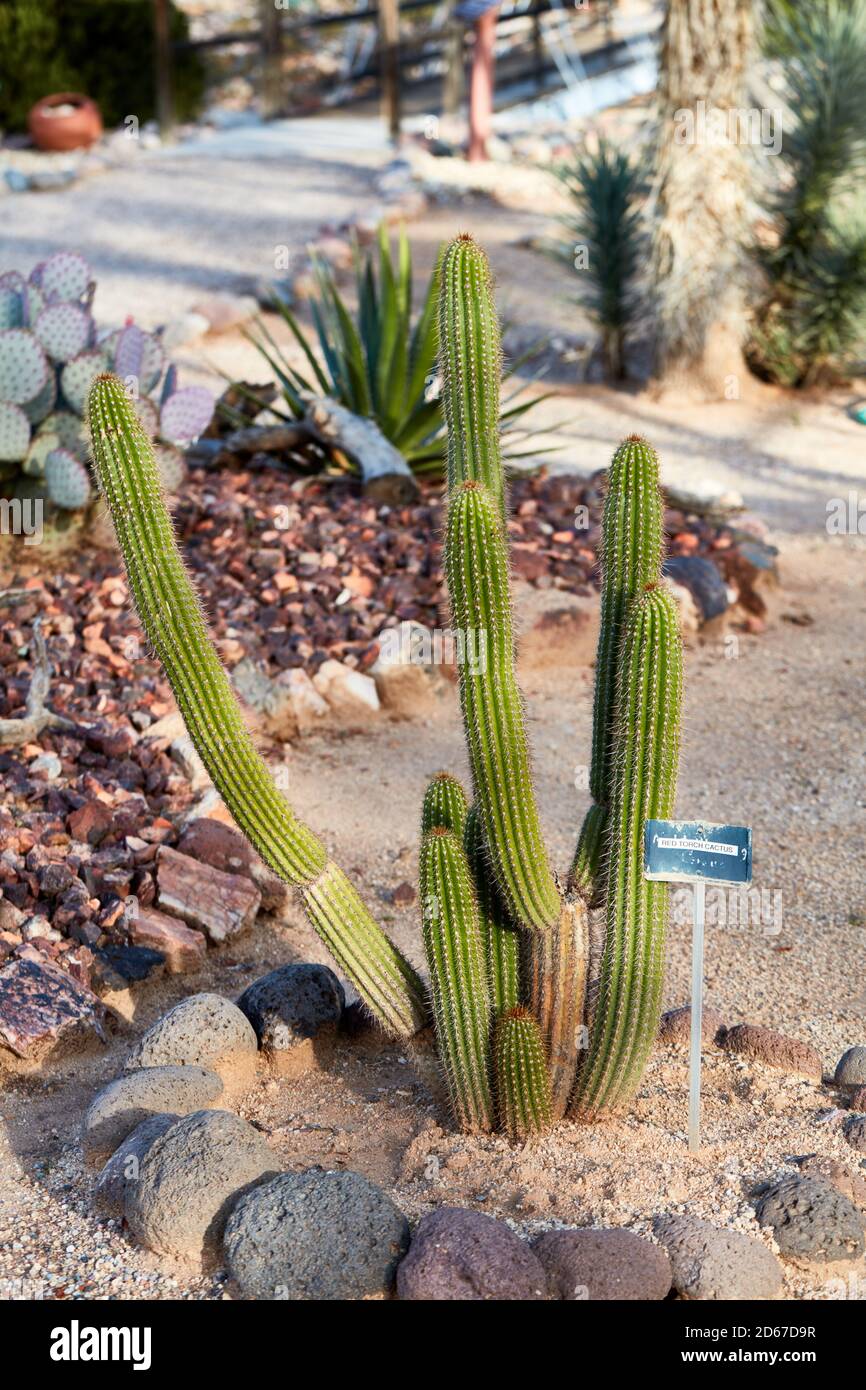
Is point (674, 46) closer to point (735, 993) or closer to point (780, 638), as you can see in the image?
point (780, 638)

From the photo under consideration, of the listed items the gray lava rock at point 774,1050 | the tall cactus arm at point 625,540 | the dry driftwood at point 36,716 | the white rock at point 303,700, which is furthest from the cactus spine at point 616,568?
the white rock at point 303,700

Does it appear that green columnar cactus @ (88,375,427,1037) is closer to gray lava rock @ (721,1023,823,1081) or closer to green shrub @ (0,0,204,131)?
gray lava rock @ (721,1023,823,1081)

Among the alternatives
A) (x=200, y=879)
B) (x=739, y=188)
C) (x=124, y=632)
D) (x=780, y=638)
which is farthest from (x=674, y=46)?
(x=200, y=879)

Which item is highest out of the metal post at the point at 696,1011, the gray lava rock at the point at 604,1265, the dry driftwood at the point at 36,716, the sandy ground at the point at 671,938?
the metal post at the point at 696,1011

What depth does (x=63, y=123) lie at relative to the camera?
15.5 m

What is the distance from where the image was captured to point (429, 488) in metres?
6.96

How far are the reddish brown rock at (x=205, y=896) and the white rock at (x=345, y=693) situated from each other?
1265 millimetres

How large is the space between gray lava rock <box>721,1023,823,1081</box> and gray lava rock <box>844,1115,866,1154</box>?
0.74 feet

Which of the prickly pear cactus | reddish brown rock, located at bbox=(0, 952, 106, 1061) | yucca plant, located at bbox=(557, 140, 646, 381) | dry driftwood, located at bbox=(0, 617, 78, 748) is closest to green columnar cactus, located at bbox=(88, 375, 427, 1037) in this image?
reddish brown rock, located at bbox=(0, 952, 106, 1061)

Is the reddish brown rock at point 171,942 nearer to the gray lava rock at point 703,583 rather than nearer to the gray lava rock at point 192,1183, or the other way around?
the gray lava rock at point 192,1183

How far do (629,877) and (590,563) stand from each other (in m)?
3.52

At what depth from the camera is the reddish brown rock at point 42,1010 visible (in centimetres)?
356

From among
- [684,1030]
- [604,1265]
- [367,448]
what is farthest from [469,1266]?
[367,448]

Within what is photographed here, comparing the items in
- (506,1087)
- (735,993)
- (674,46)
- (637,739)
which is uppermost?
(674,46)
